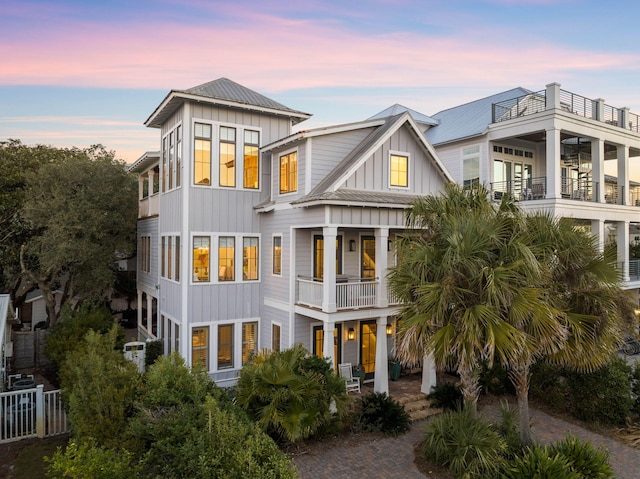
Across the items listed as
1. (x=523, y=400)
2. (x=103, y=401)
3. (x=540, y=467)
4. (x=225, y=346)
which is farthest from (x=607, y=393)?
(x=103, y=401)

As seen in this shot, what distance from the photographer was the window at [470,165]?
2062 centimetres

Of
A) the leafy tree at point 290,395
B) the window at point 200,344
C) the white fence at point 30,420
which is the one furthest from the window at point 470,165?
the white fence at point 30,420

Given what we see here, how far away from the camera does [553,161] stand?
1770 cm

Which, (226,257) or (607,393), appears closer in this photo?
(607,393)

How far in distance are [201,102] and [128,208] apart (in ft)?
26.7

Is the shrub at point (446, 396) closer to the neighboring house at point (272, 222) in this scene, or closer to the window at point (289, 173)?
the neighboring house at point (272, 222)

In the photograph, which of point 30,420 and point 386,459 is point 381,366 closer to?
point 386,459

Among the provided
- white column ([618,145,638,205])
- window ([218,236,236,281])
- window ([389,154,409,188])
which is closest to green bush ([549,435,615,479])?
window ([389,154,409,188])

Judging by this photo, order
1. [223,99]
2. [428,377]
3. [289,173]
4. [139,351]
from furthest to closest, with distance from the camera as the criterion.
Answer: [139,351]
[289,173]
[223,99]
[428,377]

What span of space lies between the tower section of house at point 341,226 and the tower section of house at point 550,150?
227 inches

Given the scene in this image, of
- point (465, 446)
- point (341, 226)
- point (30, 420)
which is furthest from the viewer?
point (341, 226)

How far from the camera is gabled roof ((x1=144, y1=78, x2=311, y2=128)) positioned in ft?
46.4

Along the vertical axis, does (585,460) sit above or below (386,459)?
above

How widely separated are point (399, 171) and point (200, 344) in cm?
921
